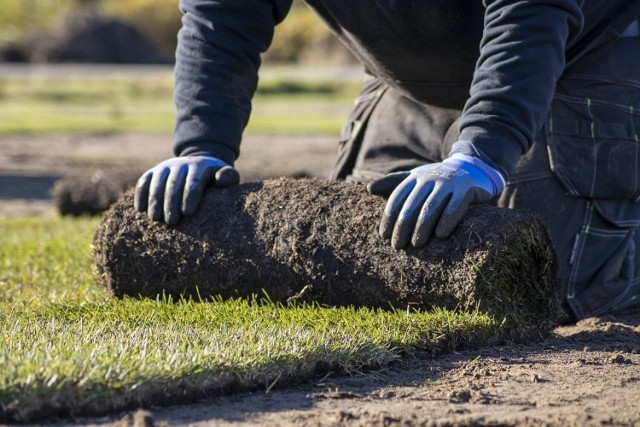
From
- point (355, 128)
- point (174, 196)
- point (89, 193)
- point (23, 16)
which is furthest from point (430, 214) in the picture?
point (23, 16)

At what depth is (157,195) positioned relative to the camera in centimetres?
439

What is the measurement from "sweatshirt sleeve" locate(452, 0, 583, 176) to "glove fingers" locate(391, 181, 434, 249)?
27cm

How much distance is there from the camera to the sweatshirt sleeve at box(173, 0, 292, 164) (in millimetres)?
4648

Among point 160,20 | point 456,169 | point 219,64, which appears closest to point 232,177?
point 219,64

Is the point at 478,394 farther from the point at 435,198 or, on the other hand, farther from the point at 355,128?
the point at 355,128

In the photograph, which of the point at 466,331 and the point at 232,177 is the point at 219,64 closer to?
the point at 232,177

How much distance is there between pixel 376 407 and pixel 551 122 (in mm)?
2176

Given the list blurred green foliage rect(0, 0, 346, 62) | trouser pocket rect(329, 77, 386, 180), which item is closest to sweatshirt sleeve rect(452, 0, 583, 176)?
trouser pocket rect(329, 77, 386, 180)

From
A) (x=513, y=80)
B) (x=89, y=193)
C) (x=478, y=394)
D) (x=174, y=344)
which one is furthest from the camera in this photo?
(x=89, y=193)

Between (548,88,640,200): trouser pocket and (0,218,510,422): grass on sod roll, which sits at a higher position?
(548,88,640,200): trouser pocket

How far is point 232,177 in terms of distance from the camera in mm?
4434

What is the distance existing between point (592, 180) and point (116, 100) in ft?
57.1

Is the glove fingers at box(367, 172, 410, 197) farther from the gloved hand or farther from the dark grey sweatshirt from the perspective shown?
the gloved hand

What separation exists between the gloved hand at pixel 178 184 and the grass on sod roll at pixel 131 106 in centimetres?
1011
